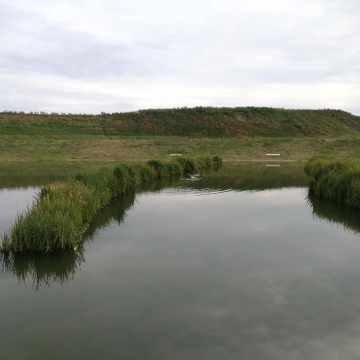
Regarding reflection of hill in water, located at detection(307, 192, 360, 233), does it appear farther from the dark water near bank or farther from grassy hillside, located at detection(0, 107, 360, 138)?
grassy hillside, located at detection(0, 107, 360, 138)

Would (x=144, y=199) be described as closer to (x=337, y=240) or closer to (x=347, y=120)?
(x=337, y=240)

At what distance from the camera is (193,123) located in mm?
53594

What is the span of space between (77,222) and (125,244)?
96 centimetres

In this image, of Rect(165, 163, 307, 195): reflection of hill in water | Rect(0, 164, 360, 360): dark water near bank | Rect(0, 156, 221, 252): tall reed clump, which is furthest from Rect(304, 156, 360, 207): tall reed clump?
Rect(0, 156, 221, 252): tall reed clump

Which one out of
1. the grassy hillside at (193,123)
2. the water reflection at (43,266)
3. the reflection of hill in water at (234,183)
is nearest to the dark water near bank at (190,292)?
the water reflection at (43,266)

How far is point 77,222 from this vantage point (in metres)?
6.92

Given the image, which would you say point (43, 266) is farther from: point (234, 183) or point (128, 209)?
point (234, 183)

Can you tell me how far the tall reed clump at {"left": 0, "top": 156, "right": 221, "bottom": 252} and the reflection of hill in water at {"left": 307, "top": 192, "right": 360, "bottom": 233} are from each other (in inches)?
220

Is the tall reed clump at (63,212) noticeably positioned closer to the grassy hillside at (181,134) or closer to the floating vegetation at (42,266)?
the floating vegetation at (42,266)

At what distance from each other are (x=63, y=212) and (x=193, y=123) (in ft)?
157

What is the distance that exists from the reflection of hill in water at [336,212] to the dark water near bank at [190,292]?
87 millimetres

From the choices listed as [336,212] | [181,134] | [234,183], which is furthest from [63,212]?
[181,134]

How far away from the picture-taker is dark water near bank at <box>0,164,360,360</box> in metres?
3.63

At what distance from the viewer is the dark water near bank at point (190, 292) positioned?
143 inches
